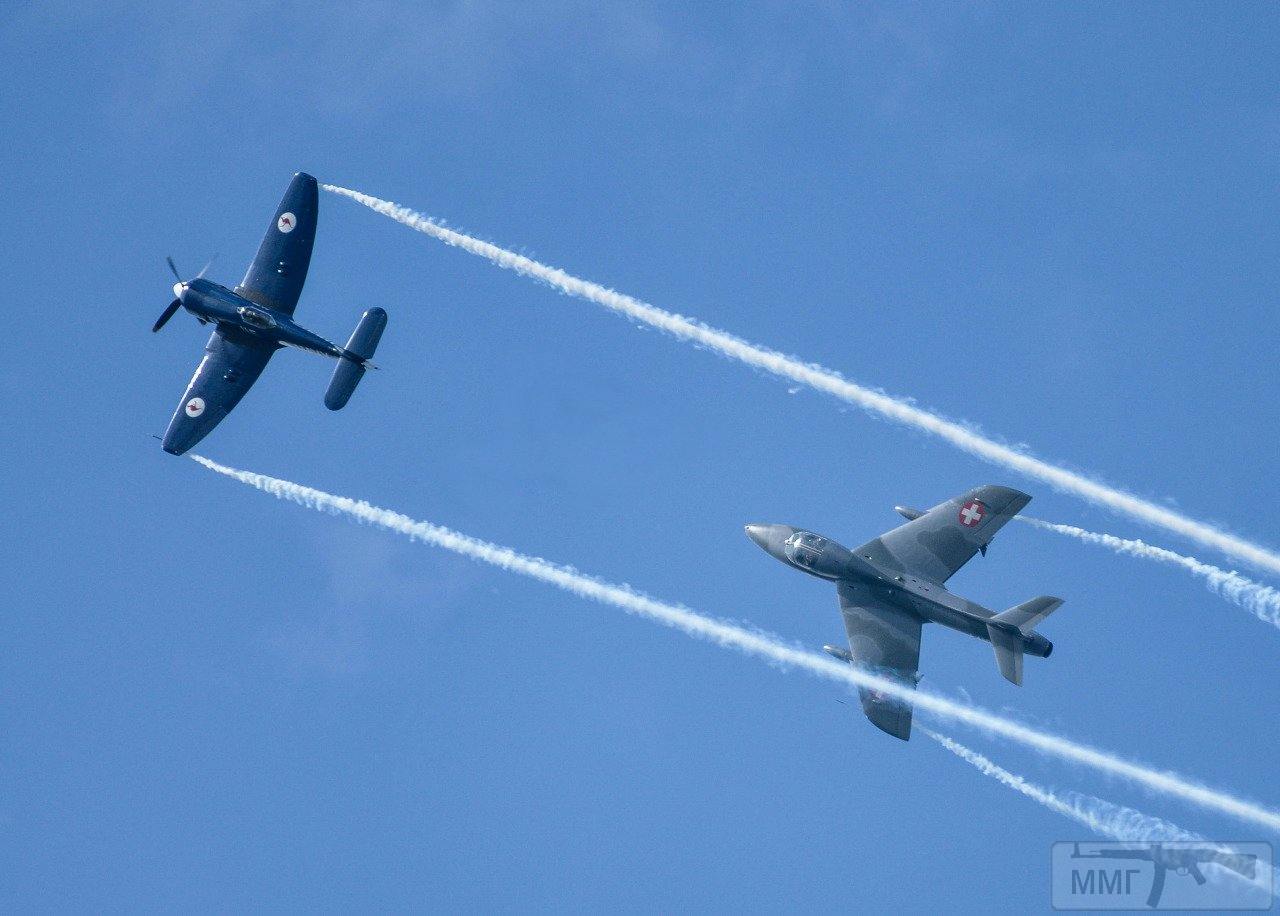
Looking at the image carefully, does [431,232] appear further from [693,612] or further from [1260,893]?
[1260,893]

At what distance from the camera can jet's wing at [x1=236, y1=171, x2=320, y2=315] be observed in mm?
99312

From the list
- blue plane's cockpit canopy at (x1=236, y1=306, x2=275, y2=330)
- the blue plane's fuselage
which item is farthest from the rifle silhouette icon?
blue plane's cockpit canopy at (x1=236, y1=306, x2=275, y2=330)

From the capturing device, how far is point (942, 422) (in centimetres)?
9325

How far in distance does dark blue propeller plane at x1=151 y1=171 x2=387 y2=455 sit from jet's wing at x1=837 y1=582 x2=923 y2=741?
93.3 feet

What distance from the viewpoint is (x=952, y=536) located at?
3819 inches

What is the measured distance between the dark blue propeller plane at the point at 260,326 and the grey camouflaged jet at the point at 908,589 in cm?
2325

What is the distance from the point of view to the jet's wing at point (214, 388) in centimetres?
9875

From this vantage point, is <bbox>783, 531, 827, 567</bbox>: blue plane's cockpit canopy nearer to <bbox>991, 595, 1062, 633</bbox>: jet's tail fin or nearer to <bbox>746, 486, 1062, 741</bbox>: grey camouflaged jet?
<bbox>746, 486, 1062, 741</bbox>: grey camouflaged jet

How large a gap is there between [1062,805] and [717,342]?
94.6 ft

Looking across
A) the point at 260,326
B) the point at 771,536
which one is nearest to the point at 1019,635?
the point at 771,536

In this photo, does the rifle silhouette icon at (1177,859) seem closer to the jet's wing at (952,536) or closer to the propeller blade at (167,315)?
the jet's wing at (952,536)

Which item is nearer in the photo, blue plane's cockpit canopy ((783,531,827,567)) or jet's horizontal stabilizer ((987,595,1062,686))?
jet's horizontal stabilizer ((987,595,1062,686))

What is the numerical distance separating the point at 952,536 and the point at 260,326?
1513 inches

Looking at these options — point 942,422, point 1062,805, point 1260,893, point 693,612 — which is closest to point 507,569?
point 693,612
